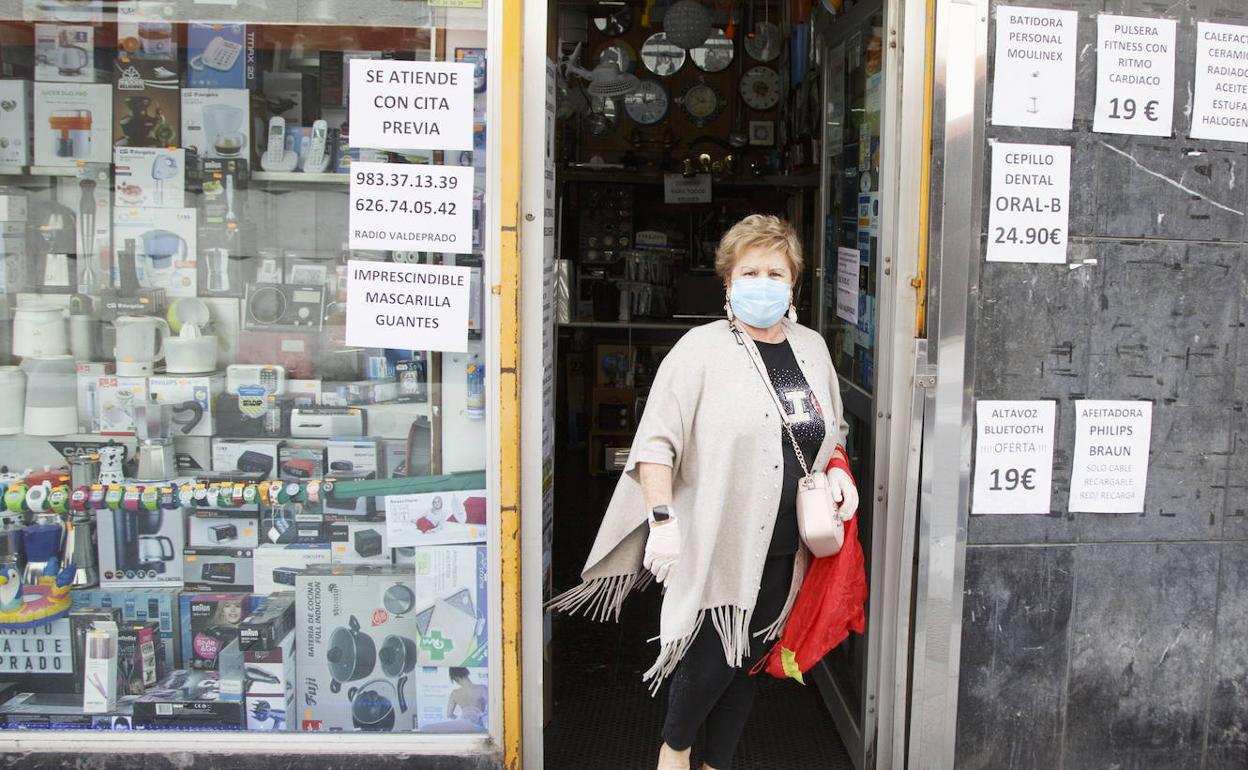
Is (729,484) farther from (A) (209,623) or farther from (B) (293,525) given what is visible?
(A) (209,623)

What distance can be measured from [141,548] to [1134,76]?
10.3 feet

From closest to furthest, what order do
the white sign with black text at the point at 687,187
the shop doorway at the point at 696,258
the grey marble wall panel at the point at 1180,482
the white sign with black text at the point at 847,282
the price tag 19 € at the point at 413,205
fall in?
the price tag 19 € at the point at 413,205
the grey marble wall panel at the point at 1180,482
the shop doorway at the point at 696,258
the white sign with black text at the point at 847,282
the white sign with black text at the point at 687,187

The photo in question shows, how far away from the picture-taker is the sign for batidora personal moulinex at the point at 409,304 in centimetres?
296

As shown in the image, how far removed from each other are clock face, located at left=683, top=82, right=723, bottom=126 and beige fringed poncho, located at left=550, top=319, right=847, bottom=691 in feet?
19.4

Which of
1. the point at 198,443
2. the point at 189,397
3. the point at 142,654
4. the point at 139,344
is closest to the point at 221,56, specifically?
the point at 139,344

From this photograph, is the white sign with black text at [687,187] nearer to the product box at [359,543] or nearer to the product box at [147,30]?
the product box at [147,30]

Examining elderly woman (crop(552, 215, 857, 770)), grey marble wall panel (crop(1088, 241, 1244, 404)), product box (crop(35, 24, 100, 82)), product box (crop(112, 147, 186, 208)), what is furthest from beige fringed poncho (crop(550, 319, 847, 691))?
product box (crop(35, 24, 100, 82))

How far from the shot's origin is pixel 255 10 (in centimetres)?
303

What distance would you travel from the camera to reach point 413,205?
2941 millimetres

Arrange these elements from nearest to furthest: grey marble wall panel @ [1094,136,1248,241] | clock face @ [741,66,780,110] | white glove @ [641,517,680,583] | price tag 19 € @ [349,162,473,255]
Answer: white glove @ [641,517,680,583] < price tag 19 € @ [349,162,473,255] < grey marble wall panel @ [1094,136,1248,241] < clock face @ [741,66,780,110]

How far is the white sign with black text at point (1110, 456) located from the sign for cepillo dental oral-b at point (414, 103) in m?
1.90

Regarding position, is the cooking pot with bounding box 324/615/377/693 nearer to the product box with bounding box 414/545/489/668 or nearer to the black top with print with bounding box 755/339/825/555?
the product box with bounding box 414/545/489/668

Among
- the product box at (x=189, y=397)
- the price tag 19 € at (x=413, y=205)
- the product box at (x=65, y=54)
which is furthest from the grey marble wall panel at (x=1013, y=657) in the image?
the product box at (x=65, y=54)

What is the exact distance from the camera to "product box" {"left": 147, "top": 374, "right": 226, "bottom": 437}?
10.5 feet
